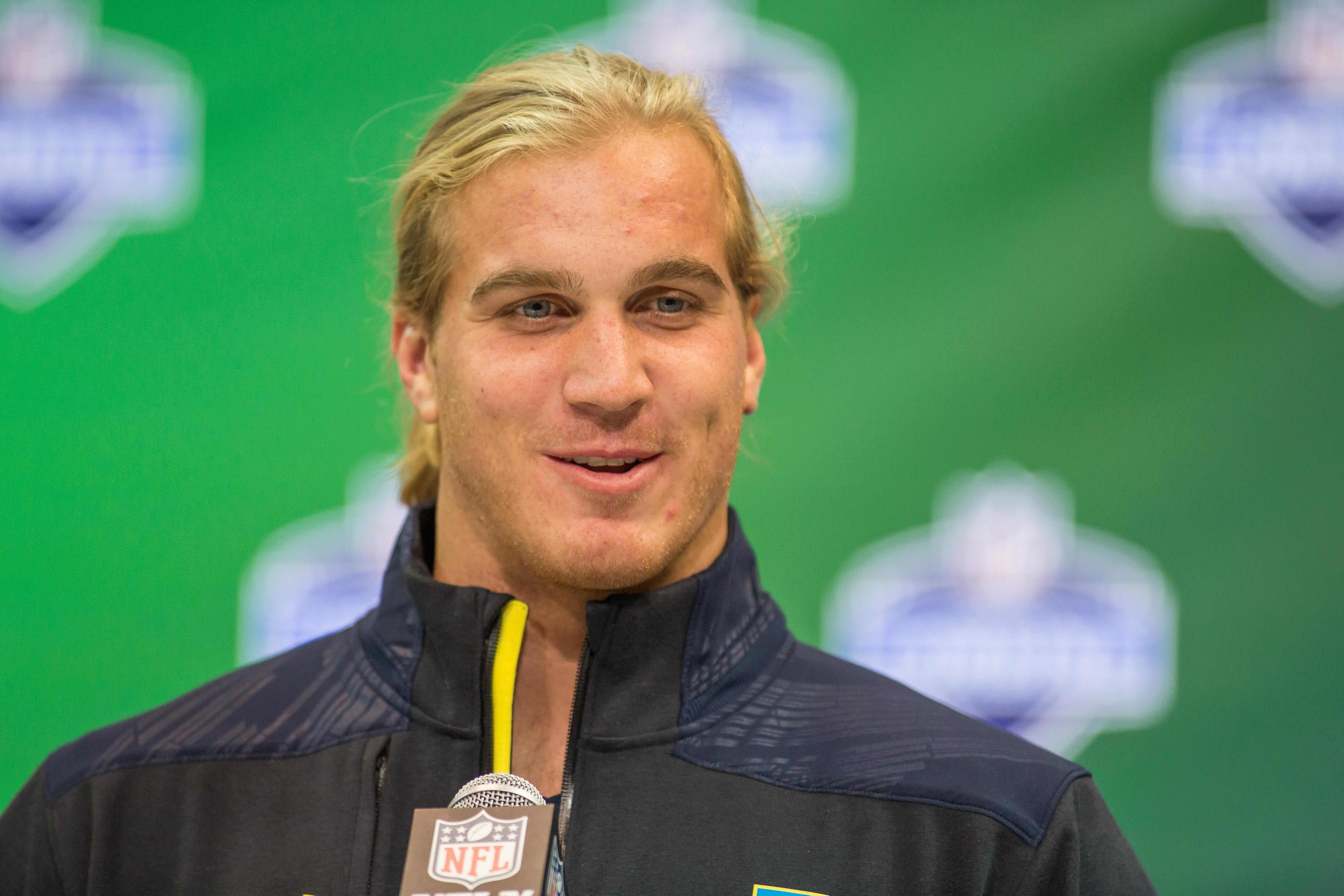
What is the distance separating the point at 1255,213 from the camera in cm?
222

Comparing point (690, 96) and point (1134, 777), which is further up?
point (690, 96)

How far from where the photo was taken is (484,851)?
3.14 ft

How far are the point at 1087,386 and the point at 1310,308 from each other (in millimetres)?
385

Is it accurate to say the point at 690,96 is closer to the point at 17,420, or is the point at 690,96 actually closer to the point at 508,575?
the point at 508,575

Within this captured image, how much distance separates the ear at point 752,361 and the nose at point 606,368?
0.22m

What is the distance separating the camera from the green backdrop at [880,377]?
218cm

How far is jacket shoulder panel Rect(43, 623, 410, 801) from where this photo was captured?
4.55ft

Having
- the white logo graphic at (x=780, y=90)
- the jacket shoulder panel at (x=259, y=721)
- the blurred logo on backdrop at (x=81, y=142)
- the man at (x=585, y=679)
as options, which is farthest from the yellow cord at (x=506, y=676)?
the blurred logo on backdrop at (x=81, y=142)

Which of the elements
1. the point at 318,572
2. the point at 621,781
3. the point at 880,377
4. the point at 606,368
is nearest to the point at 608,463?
the point at 606,368

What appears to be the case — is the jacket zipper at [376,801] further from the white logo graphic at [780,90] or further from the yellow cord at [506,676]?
the white logo graphic at [780,90]

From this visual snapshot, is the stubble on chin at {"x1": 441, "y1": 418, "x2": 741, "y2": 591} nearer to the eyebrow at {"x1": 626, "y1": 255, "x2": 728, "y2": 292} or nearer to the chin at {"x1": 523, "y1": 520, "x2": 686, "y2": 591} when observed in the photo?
the chin at {"x1": 523, "y1": 520, "x2": 686, "y2": 591}

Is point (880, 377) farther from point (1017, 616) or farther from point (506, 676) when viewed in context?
point (506, 676)

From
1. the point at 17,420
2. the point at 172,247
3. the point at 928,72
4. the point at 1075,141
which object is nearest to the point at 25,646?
the point at 17,420

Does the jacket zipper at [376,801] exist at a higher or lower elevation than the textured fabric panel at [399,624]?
lower
